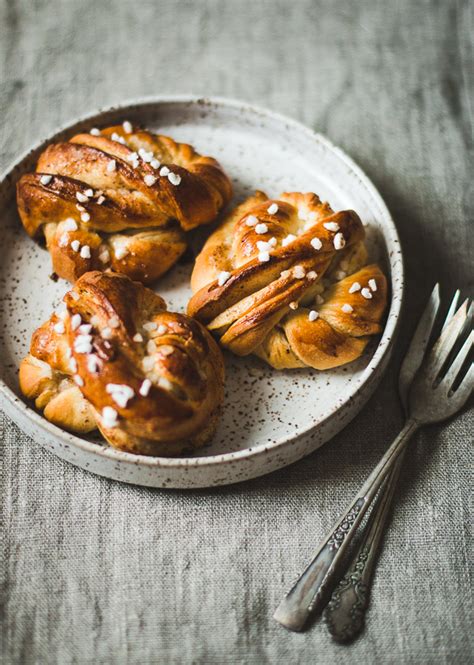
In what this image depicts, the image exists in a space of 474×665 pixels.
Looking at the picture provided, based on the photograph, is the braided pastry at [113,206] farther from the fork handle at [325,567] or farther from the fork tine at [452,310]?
the fork handle at [325,567]

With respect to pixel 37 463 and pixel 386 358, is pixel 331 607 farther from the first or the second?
pixel 37 463

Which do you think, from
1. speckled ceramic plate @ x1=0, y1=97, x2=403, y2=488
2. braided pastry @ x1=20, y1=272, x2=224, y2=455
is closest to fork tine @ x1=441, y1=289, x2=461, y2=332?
speckled ceramic plate @ x1=0, y1=97, x2=403, y2=488

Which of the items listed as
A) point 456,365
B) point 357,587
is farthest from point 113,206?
point 357,587

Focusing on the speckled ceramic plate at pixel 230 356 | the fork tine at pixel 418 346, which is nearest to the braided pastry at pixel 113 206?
the speckled ceramic plate at pixel 230 356

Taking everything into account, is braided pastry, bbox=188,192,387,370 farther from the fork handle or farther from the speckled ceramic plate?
the fork handle

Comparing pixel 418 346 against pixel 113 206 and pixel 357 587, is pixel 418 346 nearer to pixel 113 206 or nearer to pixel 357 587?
pixel 357 587
